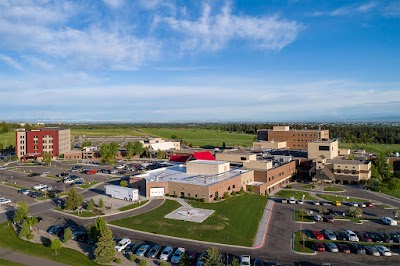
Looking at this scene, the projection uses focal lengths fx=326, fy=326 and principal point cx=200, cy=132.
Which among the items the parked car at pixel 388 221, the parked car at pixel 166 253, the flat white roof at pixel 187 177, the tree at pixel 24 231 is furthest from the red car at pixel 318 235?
the tree at pixel 24 231

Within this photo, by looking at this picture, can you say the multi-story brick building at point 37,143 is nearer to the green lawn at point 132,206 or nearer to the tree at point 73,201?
the tree at point 73,201

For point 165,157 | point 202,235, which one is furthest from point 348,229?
point 165,157

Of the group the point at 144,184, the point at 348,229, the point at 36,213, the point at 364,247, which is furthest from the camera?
the point at 144,184

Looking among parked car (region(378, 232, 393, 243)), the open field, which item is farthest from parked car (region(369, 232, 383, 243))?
the open field

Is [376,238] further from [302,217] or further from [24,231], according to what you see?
[24,231]

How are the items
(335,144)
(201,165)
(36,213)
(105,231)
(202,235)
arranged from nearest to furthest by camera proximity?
(105,231) → (202,235) → (36,213) → (201,165) → (335,144)

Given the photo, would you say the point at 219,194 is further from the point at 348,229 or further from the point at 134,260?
the point at 134,260

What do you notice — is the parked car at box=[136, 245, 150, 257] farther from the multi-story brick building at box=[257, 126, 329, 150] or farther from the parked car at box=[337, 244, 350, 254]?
the multi-story brick building at box=[257, 126, 329, 150]
